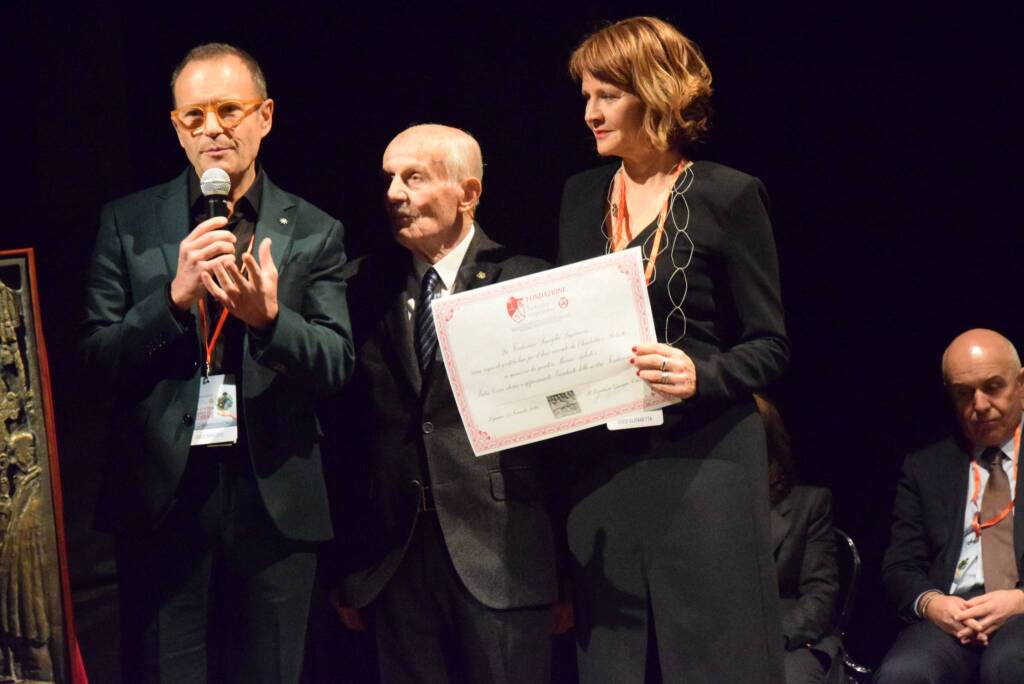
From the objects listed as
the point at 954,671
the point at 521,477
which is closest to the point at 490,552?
the point at 521,477

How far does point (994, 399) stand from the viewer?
380cm

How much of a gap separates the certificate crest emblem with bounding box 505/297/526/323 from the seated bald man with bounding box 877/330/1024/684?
5.99 ft

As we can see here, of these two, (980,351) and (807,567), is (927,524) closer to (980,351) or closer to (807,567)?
(807,567)

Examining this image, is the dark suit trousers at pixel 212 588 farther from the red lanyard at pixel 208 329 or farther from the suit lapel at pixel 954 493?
the suit lapel at pixel 954 493

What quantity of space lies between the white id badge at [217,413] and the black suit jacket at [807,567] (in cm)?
184

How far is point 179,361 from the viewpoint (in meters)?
2.65

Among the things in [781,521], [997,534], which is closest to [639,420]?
[781,521]

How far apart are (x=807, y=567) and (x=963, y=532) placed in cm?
50

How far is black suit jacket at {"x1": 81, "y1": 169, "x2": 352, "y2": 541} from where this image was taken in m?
2.54

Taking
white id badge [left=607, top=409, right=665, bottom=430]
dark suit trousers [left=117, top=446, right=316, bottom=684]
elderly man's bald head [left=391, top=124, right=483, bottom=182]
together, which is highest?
elderly man's bald head [left=391, top=124, right=483, bottom=182]

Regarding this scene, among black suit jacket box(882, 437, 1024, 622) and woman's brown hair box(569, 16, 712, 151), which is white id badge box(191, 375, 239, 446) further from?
black suit jacket box(882, 437, 1024, 622)

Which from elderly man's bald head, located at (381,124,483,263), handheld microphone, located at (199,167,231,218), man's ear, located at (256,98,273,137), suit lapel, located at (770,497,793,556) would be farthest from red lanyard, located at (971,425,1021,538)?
handheld microphone, located at (199,167,231,218)

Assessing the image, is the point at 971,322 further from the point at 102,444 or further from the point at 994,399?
the point at 102,444

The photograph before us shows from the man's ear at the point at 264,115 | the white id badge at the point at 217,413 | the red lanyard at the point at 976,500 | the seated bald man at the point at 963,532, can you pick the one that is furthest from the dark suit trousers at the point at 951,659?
the man's ear at the point at 264,115
